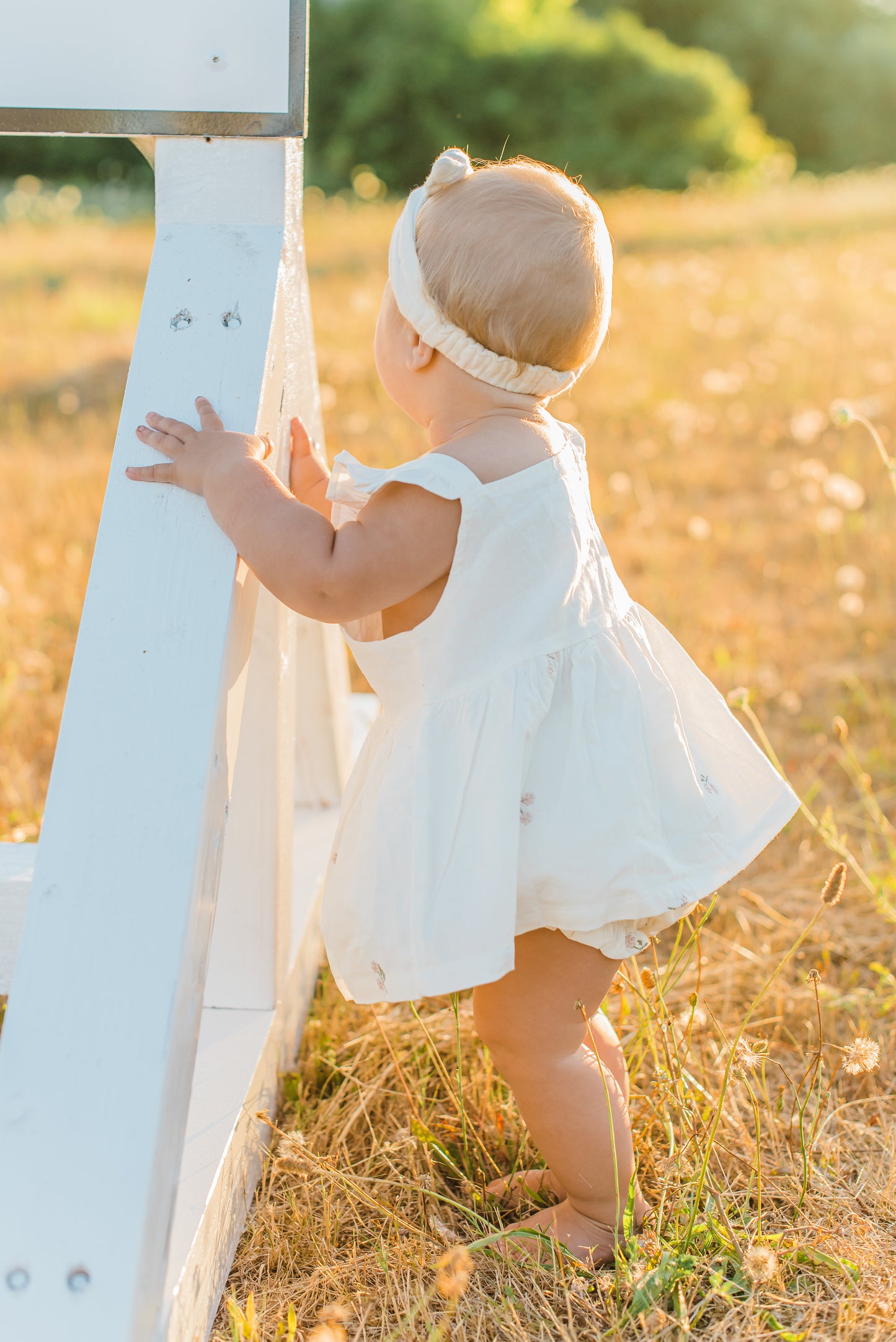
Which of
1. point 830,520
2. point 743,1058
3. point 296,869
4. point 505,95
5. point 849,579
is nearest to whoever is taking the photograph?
point 743,1058

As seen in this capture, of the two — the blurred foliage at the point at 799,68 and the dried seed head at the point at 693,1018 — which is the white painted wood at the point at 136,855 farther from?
the blurred foliage at the point at 799,68

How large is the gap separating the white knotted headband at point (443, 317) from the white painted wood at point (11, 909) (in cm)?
82

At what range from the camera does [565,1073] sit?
1.35m

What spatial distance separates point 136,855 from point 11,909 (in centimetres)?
59

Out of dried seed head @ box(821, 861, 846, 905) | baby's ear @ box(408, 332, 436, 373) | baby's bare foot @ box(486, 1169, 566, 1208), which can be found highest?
baby's ear @ box(408, 332, 436, 373)

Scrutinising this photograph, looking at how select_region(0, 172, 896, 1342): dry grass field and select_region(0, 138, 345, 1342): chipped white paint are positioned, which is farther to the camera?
select_region(0, 172, 896, 1342): dry grass field

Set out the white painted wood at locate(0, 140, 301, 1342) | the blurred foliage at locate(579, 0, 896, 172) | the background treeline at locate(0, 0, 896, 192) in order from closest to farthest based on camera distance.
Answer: the white painted wood at locate(0, 140, 301, 1342) < the background treeline at locate(0, 0, 896, 192) < the blurred foliage at locate(579, 0, 896, 172)

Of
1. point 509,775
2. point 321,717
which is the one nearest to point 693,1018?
point 509,775

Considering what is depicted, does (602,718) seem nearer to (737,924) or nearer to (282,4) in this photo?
(282,4)

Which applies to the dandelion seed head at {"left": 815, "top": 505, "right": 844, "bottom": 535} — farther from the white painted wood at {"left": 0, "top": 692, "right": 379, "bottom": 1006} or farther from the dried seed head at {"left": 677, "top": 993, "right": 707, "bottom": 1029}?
the dried seed head at {"left": 677, "top": 993, "right": 707, "bottom": 1029}

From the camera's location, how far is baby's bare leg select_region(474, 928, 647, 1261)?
4.43ft

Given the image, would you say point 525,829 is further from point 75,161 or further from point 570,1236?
point 75,161

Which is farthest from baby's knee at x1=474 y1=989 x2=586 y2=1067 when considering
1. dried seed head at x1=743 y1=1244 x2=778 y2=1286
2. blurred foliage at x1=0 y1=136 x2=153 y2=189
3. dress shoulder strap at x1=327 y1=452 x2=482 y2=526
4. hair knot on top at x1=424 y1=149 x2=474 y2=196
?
blurred foliage at x1=0 y1=136 x2=153 y2=189

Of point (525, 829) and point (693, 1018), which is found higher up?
point (525, 829)
